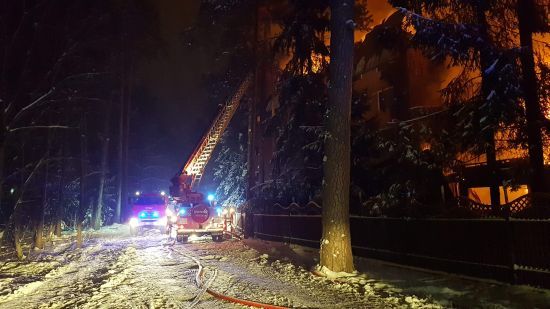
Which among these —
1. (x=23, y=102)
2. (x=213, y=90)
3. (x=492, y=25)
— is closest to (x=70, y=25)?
(x=23, y=102)

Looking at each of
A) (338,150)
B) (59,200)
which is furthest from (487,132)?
(59,200)

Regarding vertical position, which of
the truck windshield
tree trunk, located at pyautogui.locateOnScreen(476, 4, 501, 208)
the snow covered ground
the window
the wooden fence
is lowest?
the snow covered ground

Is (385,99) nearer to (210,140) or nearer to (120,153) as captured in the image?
(210,140)

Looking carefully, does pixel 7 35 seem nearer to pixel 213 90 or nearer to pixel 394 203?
pixel 213 90

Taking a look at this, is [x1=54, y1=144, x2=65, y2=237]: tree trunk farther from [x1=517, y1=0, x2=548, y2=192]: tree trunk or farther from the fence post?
[x1=517, y1=0, x2=548, y2=192]: tree trunk

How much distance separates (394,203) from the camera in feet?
40.9

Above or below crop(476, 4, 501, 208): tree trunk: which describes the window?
above

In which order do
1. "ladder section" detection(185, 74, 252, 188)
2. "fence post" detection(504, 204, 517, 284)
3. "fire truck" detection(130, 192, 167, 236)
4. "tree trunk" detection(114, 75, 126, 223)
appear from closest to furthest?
"fence post" detection(504, 204, 517, 284) < "ladder section" detection(185, 74, 252, 188) < "fire truck" detection(130, 192, 167, 236) < "tree trunk" detection(114, 75, 126, 223)

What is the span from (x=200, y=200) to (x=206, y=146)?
11.5 feet

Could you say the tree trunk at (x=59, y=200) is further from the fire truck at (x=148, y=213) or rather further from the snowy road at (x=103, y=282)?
the snowy road at (x=103, y=282)

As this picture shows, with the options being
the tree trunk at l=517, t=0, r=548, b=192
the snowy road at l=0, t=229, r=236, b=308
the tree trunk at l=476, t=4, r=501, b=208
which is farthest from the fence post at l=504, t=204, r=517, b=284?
the snowy road at l=0, t=229, r=236, b=308

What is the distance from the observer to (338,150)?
11.1 metres

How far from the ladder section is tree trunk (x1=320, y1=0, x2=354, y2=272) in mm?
13544

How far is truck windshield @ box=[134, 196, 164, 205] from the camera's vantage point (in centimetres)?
2869
